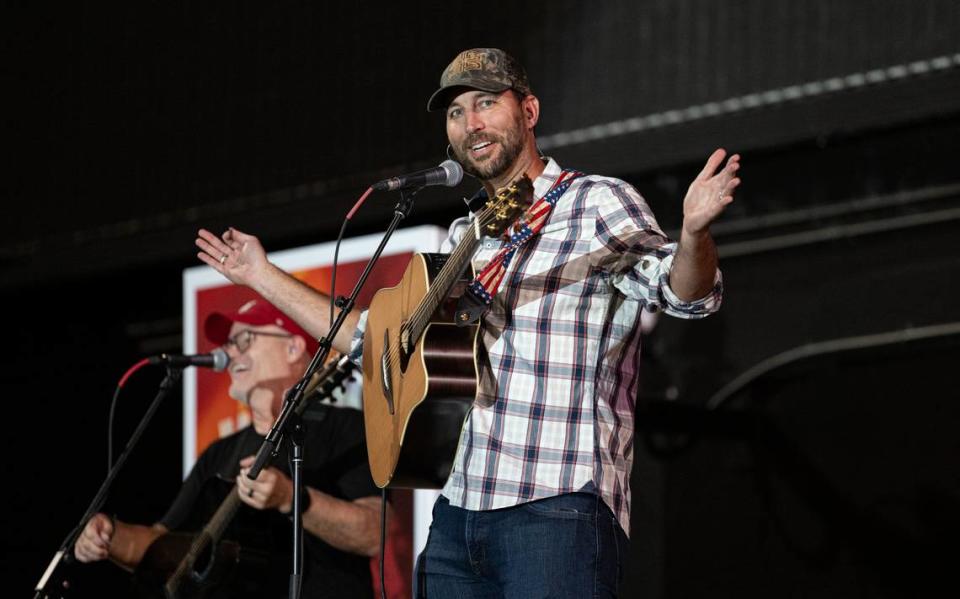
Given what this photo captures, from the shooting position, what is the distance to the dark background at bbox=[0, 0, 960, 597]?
174 inches

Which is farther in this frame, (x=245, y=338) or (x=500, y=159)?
(x=245, y=338)

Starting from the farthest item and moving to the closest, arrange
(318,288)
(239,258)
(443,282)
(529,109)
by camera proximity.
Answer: (318,288)
(239,258)
(529,109)
(443,282)

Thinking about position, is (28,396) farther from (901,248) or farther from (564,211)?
(564,211)

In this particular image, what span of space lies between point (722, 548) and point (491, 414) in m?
2.59

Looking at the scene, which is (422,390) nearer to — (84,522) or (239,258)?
(239,258)

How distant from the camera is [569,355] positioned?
2.29 meters

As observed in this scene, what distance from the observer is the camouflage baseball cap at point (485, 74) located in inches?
100

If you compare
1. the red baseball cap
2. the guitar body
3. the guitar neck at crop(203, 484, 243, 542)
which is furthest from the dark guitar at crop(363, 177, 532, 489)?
the red baseball cap

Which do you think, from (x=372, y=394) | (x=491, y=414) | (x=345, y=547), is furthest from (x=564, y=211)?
(x=345, y=547)

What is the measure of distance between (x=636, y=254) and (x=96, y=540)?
7.40ft

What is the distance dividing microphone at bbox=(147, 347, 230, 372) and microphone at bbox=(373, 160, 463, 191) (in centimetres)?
113

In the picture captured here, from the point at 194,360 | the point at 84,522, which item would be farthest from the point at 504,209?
the point at 84,522

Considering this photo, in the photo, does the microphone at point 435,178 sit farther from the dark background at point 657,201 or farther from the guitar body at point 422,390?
the dark background at point 657,201

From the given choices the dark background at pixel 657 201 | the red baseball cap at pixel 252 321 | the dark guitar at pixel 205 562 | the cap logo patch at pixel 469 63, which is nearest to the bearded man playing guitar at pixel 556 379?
the cap logo patch at pixel 469 63
